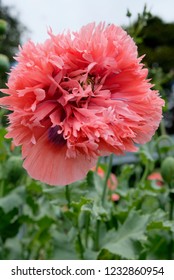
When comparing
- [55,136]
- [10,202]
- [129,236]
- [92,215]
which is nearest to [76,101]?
[55,136]

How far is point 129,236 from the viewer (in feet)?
2.89

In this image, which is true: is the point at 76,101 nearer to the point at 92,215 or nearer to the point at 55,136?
the point at 55,136

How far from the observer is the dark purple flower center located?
0.55m

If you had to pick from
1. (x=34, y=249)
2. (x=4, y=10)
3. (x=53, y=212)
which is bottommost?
(x=4, y=10)

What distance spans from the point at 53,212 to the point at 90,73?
71cm

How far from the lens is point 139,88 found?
1.84 feet

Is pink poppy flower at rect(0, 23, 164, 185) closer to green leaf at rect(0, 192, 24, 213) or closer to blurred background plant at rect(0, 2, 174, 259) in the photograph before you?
blurred background plant at rect(0, 2, 174, 259)

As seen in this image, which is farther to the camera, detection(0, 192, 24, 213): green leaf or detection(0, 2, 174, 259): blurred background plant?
detection(0, 192, 24, 213): green leaf

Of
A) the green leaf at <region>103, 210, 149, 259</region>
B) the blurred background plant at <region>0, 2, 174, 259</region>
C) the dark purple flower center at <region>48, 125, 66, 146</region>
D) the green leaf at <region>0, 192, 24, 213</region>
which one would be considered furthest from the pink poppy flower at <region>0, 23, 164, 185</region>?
the green leaf at <region>0, 192, 24, 213</region>

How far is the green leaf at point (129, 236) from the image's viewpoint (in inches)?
33.3

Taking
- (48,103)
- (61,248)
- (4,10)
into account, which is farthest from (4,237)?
(4,10)

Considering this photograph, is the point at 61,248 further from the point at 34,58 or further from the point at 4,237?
the point at 34,58

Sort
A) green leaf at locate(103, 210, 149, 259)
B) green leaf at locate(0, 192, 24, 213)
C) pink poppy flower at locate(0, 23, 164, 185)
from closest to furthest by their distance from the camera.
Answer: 1. pink poppy flower at locate(0, 23, 164, 185)
2. green leaf at locate(103, 210, 149, 259)
3. green leaf at locate(0, 192, 24, 213)

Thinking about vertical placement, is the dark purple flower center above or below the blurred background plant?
above
